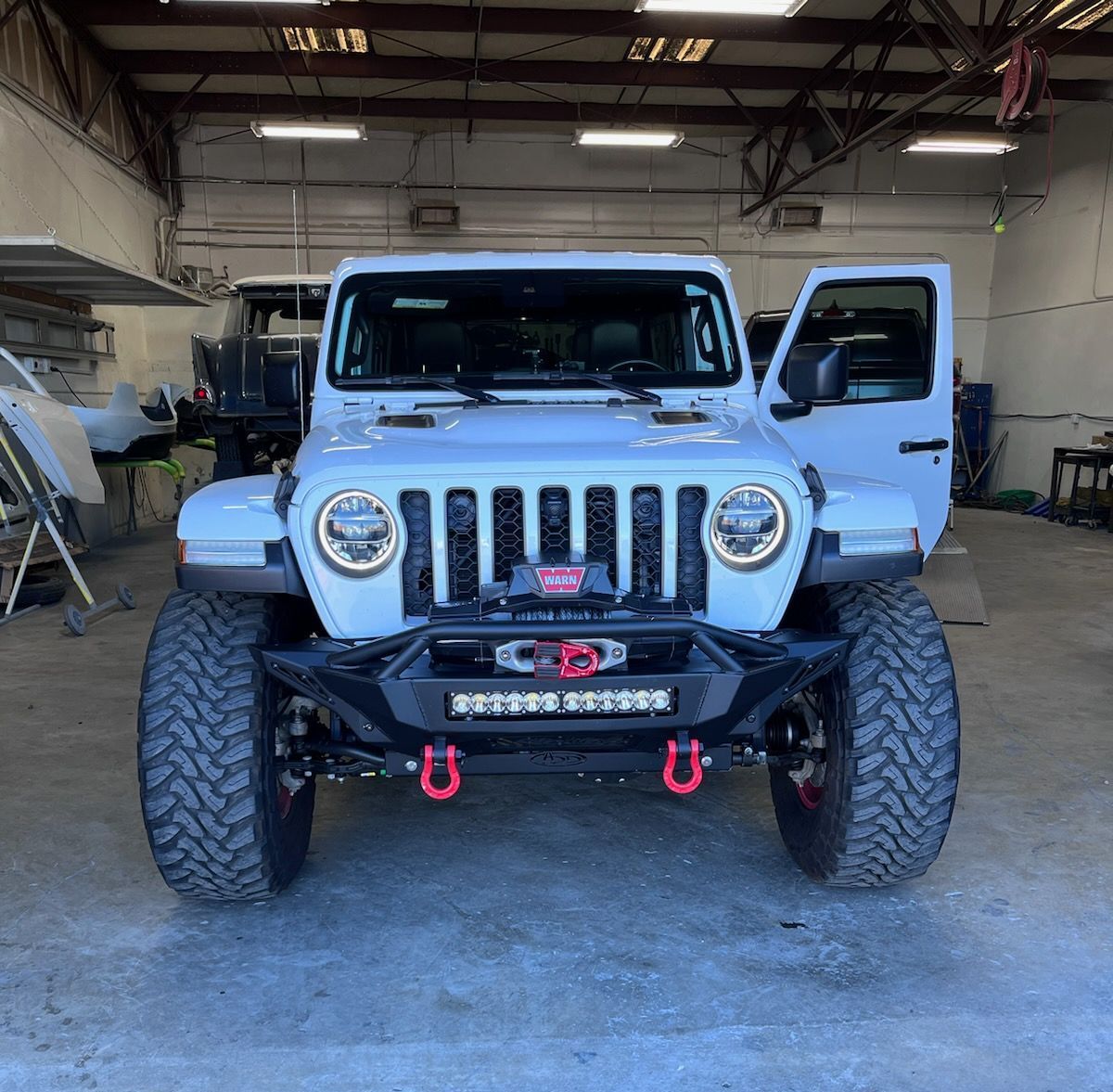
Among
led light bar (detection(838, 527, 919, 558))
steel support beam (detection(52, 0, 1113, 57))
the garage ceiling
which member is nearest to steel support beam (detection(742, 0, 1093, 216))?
the garage ceiling

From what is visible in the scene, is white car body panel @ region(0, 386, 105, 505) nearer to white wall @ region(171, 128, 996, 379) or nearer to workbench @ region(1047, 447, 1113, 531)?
white wall @ region(171, 128, 996, 379)

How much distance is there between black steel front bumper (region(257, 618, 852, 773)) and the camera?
6.59 ft

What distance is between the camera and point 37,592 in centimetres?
662

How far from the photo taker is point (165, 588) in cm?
723

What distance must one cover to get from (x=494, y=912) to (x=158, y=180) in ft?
43.4

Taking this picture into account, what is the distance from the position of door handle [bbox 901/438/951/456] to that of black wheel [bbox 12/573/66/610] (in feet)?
18.6

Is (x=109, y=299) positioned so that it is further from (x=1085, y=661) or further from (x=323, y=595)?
(x=1085, y=661)

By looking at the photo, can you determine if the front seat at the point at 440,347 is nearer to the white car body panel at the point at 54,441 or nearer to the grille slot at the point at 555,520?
the grille slot at the point at 555,520

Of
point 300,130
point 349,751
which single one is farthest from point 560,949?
point 300,130

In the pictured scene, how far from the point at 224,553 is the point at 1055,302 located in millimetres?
13966

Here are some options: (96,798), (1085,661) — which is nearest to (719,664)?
(96,798)

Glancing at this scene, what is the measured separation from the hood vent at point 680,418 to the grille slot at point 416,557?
764 mm

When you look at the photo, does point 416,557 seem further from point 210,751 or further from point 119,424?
point 119,424

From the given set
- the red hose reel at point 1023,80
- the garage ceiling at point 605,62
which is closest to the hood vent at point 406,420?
the garage ceiling at point 605,62
